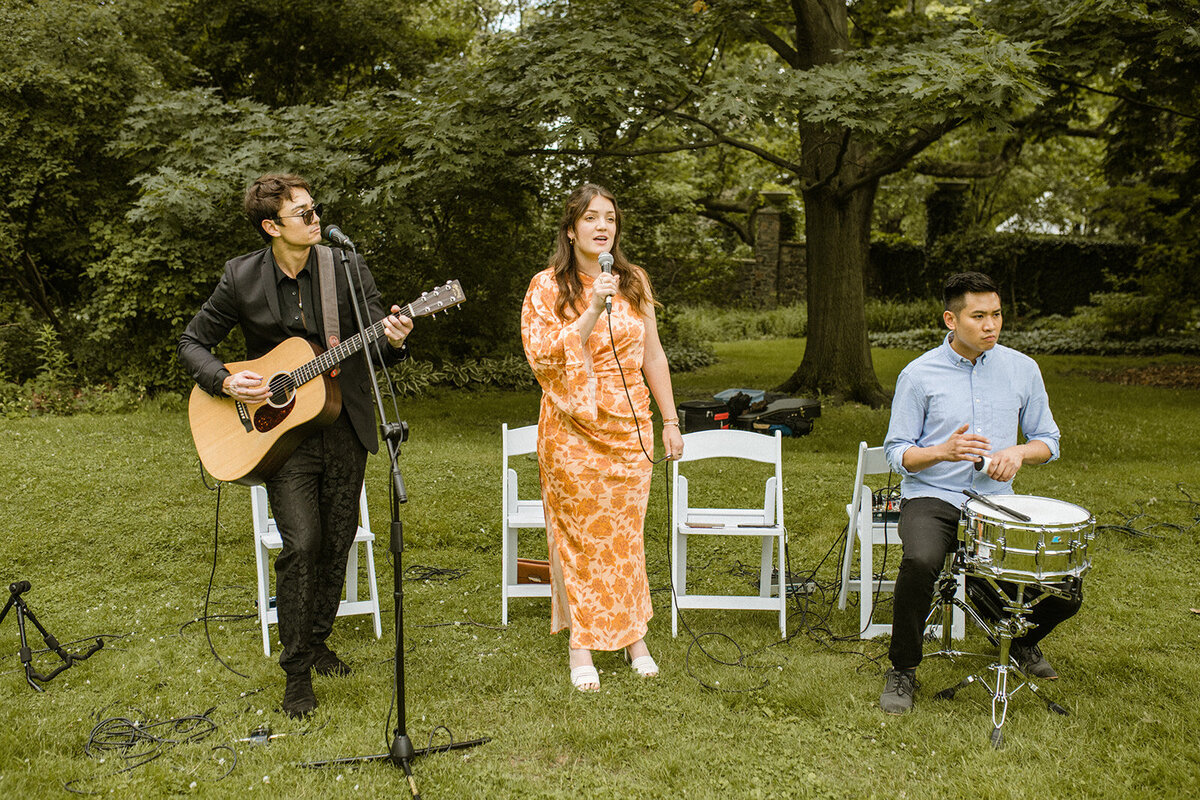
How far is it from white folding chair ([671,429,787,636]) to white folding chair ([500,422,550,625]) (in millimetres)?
743

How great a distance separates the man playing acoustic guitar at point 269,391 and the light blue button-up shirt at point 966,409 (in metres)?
2.36

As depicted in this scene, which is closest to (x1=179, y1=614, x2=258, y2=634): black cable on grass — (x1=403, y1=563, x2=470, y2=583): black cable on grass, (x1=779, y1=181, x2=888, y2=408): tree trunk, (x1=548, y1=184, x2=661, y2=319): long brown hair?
(x1=403, y1=563, x2=470, y2=583): black cable on grass

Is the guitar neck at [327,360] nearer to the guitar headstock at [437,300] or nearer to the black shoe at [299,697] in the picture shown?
the guitar headstock at [437,300]

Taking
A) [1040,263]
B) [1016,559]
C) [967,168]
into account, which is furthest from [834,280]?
[1040,263]

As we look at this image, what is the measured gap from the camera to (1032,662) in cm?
414

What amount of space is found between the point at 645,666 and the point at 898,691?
1.13 meters

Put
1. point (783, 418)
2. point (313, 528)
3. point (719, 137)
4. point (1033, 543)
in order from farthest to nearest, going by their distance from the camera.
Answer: point (719, 137) → point (783, 418) → point (313, 528) → point (1033, 543)

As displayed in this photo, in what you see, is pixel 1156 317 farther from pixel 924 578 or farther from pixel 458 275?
pixel 924 578

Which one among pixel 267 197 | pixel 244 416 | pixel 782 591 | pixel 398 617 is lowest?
pixel 782 591

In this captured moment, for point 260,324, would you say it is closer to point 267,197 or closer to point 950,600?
point 267,197

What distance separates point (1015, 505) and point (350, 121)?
8.20 meters

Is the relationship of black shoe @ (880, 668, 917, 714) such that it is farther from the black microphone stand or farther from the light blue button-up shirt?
the black microphone stand

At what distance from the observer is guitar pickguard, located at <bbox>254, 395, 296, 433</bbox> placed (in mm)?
3918

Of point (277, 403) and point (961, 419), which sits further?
point (961, 419)
